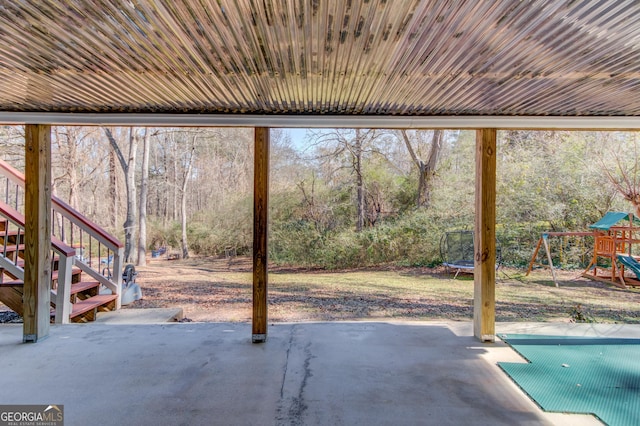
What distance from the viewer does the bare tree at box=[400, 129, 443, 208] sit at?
895cm

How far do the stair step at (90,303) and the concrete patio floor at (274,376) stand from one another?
257 mm

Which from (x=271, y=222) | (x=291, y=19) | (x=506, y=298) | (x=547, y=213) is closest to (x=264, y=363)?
(x=291, y=19)

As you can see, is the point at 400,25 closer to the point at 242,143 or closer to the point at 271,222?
the point at 271,222

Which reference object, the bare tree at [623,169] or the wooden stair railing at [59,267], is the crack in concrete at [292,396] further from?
the bare tree at [623,169]

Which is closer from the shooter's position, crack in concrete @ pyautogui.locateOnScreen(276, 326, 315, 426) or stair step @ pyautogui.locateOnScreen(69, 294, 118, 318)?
crack in concrete @ pyautogui.locateOnScreen(276, 326, 315, 426)

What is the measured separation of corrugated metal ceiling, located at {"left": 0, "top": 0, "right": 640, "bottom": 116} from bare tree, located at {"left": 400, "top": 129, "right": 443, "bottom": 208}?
5.66 metres

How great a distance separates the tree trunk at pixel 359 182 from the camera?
8.82 m

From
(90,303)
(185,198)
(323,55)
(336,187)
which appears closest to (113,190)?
(185,198)

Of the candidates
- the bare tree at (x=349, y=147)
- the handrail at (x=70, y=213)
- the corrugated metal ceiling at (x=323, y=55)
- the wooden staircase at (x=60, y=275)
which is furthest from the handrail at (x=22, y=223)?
the bare tree at (x=349, y=147)

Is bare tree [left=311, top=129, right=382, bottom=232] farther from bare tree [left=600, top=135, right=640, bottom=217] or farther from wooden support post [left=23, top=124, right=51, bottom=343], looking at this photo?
wooden support post [left=23, top=124, right=51, bottom=343]

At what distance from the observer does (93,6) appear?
1.70 metres

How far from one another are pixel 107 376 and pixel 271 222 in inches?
246

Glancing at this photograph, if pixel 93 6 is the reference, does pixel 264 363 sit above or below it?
below

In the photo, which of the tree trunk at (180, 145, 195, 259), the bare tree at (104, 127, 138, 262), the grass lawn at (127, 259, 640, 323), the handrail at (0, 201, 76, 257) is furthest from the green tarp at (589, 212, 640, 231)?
the bare tree at (104, 127, 138, 262)
